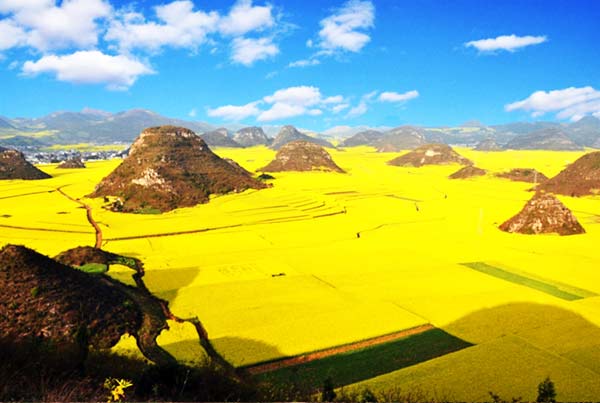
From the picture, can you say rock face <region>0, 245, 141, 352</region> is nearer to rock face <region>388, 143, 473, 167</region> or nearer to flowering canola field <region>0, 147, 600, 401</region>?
flowering canola field <region>0, 147, 600, 401</region>

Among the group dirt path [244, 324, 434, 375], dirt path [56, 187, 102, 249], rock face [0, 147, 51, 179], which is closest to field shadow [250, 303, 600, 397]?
dirt path [244, 324, 434, 375]

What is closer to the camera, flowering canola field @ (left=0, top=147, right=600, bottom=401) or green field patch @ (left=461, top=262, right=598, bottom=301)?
flowering canola field @ (left=0, top=147, right=600, bottom=401)

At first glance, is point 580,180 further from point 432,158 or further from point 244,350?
point 244,350

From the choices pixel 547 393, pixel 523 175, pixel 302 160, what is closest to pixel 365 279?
pixel 547 393

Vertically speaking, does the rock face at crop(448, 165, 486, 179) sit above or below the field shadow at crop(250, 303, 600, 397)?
above

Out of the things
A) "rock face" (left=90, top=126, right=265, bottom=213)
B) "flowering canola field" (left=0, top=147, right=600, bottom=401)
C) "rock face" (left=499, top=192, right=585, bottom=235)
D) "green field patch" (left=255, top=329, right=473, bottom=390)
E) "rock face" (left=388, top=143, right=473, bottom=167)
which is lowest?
"green field patch" (left=255, top=329, right=473, bottom=390)
